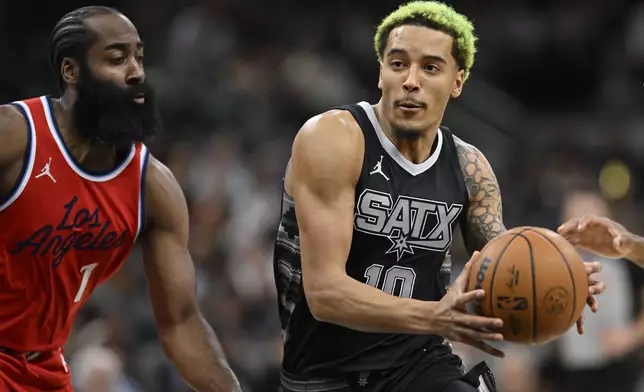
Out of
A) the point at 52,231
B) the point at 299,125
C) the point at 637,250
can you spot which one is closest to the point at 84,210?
the point at 52,231

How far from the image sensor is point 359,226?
4.29m

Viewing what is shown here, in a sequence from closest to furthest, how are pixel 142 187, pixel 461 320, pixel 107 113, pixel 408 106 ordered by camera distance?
pixel 461 320 → pixel 408 106 → pixel 107 113 → pixel 142 187

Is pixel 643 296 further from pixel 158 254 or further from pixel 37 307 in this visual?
pixel 37 307

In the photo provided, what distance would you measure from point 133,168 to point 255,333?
12.7ft

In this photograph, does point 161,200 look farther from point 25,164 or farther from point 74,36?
point 74,36

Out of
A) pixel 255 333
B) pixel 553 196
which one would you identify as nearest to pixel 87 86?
pixel 255 333

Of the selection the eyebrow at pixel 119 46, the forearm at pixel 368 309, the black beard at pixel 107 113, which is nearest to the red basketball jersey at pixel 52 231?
the black beard at pixel 107 113

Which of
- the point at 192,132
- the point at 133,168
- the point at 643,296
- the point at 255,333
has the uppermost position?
the point at 133,168

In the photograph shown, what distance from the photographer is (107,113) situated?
439 cm

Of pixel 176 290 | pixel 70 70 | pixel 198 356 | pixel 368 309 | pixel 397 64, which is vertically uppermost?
pixel 397 64

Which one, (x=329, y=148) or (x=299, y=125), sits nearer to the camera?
(x=329, y=148)

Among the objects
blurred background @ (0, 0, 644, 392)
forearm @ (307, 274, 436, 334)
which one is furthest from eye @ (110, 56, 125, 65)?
blurred background @ (0, 0, 644, 392)

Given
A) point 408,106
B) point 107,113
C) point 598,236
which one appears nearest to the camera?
point 408,106

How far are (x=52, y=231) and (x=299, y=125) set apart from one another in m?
6.76
